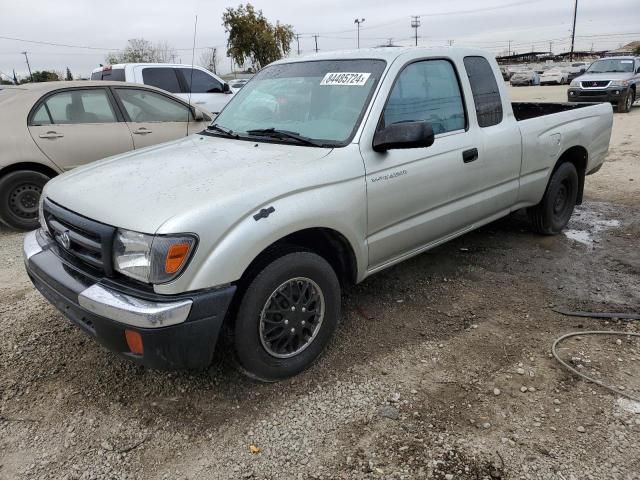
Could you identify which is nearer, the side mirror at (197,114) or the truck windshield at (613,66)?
the side mirror at (197,114)

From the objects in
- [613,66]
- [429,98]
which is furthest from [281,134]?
[613,66]

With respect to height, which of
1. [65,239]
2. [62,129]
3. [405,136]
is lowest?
[65,239]

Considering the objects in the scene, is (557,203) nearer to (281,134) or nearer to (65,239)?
(281,134)

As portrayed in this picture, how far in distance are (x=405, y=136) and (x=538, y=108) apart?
11.6ft

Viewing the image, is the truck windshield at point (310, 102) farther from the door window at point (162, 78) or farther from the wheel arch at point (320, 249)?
the door window at point (162, 78)

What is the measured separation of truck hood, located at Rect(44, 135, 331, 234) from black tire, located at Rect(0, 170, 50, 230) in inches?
122

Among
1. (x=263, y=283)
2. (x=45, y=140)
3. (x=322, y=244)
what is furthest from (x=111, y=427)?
(x=45, y=140)

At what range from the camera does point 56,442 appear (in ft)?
8.43

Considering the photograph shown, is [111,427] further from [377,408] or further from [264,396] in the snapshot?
[377,408]

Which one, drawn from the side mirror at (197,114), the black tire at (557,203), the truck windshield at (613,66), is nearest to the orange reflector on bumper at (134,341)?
the black tire at (557,203)

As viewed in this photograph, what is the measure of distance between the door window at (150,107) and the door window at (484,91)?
4.05m

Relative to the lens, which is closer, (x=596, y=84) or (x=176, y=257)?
(x=176, y=257)

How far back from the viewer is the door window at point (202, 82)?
9906 millimetres

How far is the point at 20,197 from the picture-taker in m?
5.84
